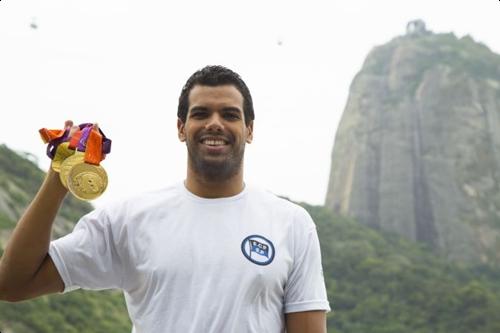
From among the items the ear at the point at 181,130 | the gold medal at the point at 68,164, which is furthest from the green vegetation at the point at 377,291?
the gold medal at the point at 68,164

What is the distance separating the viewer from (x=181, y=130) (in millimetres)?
2424

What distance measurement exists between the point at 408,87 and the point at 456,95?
16.1 ft

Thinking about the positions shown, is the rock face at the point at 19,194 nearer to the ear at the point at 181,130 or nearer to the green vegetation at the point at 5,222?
the green vegetation at the point at 5,222

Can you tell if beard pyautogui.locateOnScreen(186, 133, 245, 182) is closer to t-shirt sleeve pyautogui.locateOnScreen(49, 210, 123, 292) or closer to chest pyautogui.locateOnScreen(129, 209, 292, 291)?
chest pyautogui.locateOnScreen(129, 209, 292, 291)

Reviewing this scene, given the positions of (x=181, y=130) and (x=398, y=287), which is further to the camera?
A: (x=398, y=287)

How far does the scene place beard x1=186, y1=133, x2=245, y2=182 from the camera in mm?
2266

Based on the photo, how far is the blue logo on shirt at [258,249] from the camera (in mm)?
2170

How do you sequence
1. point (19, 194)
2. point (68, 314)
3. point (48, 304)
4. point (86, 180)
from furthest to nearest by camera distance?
point (19, 194) → point (68, 314) → point (48, 304) → point (86, 180)

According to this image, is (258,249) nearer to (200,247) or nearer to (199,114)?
(200,247)

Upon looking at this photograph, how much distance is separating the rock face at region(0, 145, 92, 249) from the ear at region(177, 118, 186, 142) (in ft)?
65.6

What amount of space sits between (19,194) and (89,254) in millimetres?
26465

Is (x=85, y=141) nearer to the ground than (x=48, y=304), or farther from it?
farther from it

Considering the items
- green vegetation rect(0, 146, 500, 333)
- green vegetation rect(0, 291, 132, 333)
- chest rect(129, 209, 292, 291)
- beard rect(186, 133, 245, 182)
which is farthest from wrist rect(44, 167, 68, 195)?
green vegetation rect(0, 146, 500, 333)

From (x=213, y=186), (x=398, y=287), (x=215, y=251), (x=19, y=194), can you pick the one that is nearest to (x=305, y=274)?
(x=215, y=251)
